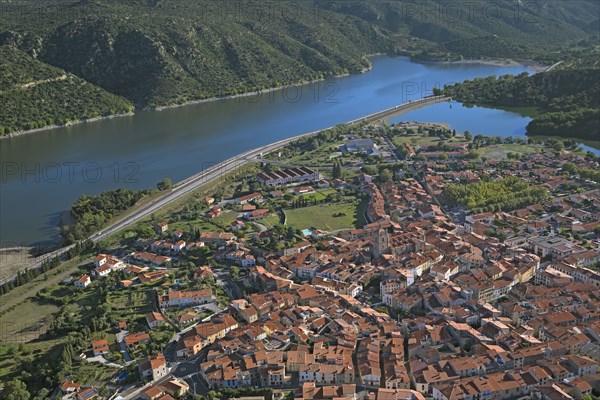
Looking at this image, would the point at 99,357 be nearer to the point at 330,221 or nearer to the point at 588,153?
the point at 330,221

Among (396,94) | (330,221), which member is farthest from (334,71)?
(330,221)

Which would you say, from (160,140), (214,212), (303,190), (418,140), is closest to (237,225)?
(214,212)

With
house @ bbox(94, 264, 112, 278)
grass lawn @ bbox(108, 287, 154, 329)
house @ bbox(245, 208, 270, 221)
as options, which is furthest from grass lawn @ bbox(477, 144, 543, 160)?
grass lawn @ bbox(108, 287, 154, 329)

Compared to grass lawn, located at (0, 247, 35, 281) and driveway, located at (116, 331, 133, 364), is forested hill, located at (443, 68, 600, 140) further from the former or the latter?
driveway, located at (116, 331, 133, 364)

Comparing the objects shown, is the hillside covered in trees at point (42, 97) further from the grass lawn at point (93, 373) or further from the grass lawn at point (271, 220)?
the grass lawn at point (93, 373)

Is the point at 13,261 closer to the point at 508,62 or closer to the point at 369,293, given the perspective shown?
the point at 369,293

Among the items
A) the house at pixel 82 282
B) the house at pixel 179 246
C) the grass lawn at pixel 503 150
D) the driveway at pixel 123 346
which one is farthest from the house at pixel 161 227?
the grass lawn at pixel 503 150
